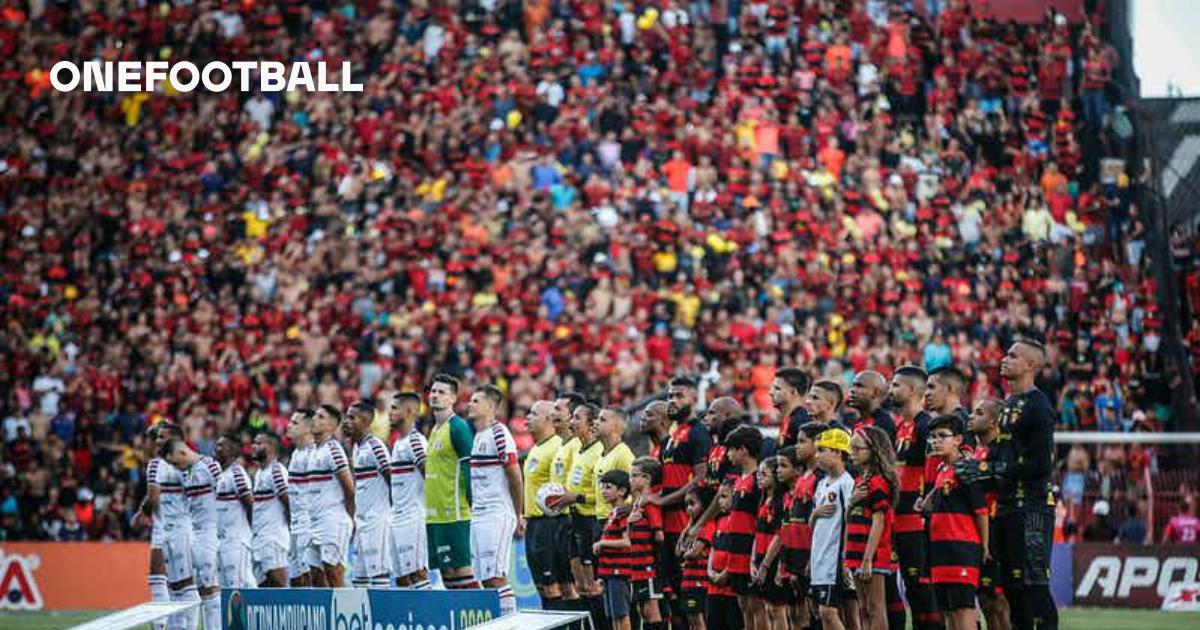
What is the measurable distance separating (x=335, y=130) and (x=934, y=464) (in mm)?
22335

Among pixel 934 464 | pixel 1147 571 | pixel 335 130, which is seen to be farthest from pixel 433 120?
pixel 934 464

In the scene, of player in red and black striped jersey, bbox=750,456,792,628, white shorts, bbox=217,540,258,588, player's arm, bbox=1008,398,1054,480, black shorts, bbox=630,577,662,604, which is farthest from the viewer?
white shorts, bbox=217,540,258,588

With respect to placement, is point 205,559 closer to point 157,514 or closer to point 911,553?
point 157,514

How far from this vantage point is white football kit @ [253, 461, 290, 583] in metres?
18.8

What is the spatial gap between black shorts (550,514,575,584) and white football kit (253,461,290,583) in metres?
3.43

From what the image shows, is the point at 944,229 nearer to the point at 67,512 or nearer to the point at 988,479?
the point at 67,512

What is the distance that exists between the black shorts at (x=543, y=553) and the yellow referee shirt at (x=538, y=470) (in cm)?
27

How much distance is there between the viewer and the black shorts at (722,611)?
1445cm

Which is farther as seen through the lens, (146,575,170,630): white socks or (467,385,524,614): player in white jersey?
(146,575,170,630): white socks

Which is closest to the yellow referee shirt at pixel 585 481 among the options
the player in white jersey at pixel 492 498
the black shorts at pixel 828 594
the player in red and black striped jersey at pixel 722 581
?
the player in white jersey at pixel 492 498

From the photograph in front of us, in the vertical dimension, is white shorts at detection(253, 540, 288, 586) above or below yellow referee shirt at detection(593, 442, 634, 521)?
below

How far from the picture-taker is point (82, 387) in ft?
96.7

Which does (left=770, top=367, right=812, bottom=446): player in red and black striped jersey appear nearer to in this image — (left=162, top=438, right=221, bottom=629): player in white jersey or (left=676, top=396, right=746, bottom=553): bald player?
(left=676, top=396, right=746, bottom=553): bald player

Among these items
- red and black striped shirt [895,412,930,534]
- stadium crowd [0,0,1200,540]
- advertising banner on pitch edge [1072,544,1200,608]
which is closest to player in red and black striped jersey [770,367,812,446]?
red and black striped shirt [895,412,930,534]
